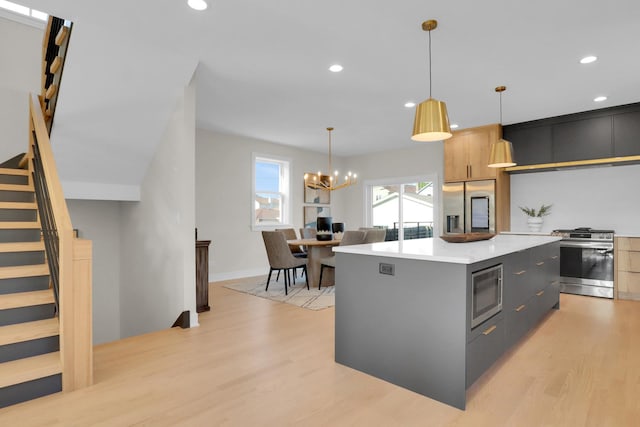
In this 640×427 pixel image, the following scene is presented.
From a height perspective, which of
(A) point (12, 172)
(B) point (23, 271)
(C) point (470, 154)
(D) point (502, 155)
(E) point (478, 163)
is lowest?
(B) point (23, 271)

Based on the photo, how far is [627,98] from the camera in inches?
172

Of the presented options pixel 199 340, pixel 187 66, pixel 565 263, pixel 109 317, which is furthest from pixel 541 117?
pixel 109 317

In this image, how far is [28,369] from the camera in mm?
2025

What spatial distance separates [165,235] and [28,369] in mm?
1843

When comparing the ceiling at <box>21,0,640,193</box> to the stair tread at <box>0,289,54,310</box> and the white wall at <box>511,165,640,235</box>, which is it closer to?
the white wall at <box>511,165,640,235</box>

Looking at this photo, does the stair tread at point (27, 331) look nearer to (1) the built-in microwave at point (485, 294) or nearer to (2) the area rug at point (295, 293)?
(2) the area rug at point (295, 293)

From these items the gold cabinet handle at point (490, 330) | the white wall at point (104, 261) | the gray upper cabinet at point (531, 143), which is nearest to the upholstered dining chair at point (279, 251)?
the white wall at point (104, 261)

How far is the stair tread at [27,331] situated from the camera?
7.07ft

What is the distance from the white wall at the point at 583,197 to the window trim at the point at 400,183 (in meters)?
1.40

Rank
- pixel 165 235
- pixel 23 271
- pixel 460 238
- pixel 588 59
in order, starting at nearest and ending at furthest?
pixel 23 271, pixel 460 238, pixel 588 59, pixel 165 235

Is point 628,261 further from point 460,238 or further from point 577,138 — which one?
point 460,238

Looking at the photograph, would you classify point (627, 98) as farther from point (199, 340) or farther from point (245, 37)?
point (199, 340)

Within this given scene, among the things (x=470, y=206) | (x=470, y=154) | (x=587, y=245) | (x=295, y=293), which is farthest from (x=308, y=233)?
(x=587, y=245)

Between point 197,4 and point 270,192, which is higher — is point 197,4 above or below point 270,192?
above
